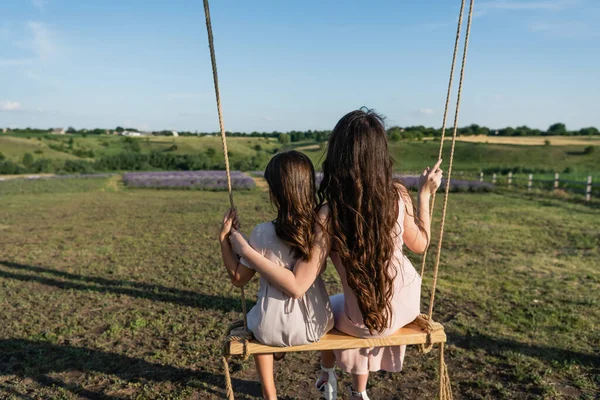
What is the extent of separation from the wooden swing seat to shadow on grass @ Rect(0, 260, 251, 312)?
2.53 metres

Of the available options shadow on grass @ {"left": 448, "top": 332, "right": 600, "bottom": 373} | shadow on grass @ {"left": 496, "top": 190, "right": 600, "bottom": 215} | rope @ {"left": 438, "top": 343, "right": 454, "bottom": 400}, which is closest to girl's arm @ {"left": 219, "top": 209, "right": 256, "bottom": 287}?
rope @ {"left": 438, "top": 343, "right": 454, "bottom": 400}

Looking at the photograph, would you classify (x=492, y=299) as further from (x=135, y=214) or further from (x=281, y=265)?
(x=135, y=214)

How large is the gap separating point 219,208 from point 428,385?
11093mm

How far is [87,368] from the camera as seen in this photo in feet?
10.8

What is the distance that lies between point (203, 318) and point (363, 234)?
2747 mm

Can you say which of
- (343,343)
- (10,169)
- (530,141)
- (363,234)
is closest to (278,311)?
(343,343)

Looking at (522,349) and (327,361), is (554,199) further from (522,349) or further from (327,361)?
(327,361)

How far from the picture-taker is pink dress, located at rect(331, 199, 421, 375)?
6.72 ft

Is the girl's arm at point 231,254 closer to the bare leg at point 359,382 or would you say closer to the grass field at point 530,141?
the bare leg at point 359,382

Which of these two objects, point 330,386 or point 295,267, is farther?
point 330,386

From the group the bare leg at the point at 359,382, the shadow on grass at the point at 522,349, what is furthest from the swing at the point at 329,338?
the shadow on grass at the point at 522,349

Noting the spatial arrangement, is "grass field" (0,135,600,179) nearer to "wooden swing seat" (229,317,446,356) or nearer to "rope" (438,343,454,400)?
"rope" (438,343,454,400)

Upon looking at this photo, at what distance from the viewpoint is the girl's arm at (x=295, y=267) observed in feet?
6.28

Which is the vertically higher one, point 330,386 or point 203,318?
point 330,386
